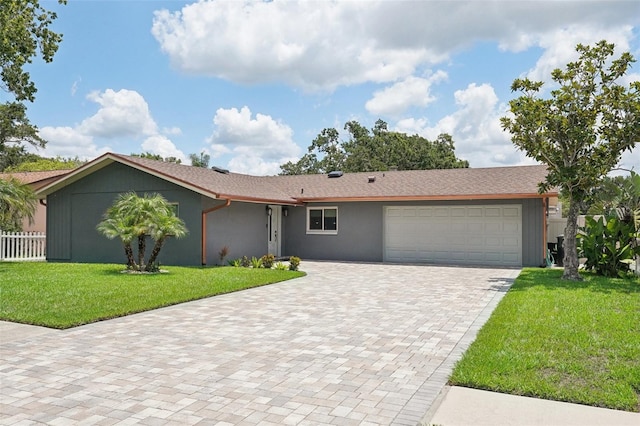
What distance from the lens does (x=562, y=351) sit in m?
5.49

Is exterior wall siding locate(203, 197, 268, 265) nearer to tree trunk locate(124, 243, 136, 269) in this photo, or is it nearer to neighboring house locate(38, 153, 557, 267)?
neighboring house locate(38, 153, 557, 267)

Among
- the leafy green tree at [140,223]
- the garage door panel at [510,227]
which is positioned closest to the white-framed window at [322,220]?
the garage door panel at [510,227]

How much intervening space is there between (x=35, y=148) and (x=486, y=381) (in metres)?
44.8

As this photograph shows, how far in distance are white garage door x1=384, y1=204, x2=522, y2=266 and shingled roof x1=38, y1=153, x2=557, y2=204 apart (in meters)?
0.75

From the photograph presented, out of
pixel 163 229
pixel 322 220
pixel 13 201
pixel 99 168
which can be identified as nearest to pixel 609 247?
pixel 322 220

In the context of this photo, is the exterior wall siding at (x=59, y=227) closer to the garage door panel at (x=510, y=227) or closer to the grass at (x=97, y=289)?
the grass at (x=97, y=289)

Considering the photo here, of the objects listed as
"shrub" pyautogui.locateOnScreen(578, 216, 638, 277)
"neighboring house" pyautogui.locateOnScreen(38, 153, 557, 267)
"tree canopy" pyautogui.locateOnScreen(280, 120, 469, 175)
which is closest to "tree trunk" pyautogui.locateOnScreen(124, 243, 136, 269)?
"neighboring house" pyautogui.locateOnScreen(38, 153, 557, 267)

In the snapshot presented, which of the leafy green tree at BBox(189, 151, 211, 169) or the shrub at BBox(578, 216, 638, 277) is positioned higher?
the leafy green tree at BBox(189, 151, 211, 169)

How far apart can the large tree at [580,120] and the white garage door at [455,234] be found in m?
3.92

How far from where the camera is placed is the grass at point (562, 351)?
14.2 feet

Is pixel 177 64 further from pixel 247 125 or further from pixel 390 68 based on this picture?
pixel 247 125

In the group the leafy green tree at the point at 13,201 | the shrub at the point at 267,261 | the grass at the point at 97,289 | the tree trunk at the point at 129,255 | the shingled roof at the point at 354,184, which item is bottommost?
the grass at the point at 97,289

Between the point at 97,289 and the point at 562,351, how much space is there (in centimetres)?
849

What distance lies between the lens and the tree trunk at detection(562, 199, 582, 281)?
12266 millimetres
